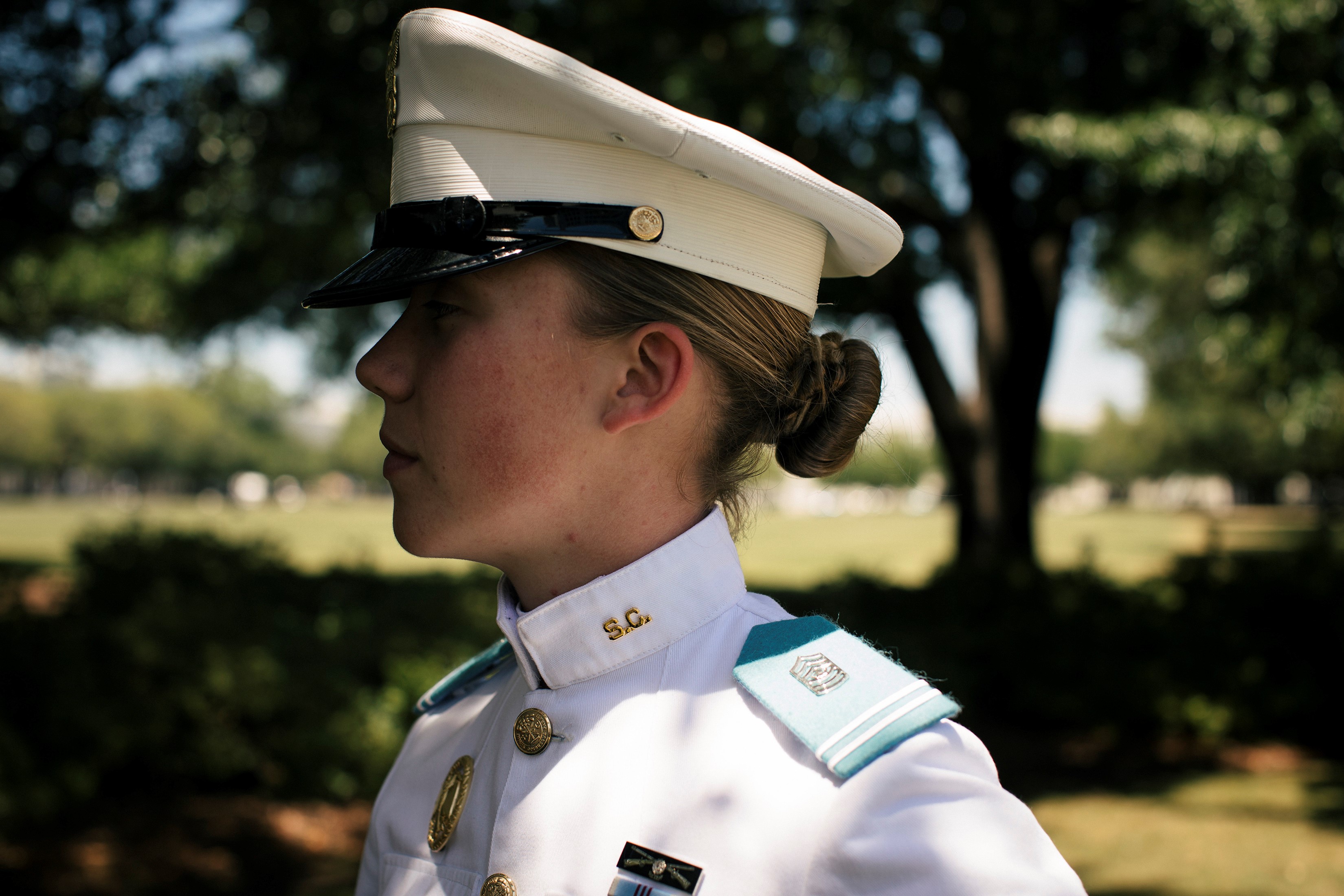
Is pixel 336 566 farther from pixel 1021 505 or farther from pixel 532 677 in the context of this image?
pixel 532 677

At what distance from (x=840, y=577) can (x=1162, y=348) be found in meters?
28.3

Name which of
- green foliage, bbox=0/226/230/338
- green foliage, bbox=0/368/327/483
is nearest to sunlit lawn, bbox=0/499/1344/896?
green foliage, bbox=0/226/230/338

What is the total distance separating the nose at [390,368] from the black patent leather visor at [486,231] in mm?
73

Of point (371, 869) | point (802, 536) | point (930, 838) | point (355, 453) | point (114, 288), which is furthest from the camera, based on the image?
point (355, 453)

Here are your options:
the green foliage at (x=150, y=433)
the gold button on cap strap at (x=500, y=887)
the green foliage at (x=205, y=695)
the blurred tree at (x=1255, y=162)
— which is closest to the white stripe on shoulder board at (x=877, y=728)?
the gold button on cap strap at (x=500, y=887)

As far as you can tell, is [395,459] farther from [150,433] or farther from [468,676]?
[150,433]

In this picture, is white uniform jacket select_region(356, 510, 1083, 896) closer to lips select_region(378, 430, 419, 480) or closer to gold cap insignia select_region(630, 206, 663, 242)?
lips select_region(378, 430, 419, 480)

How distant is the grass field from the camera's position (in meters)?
12.7

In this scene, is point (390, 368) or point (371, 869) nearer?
point (390, 368)

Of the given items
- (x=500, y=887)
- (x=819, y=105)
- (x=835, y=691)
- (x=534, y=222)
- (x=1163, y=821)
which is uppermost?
(x=819, y=105)

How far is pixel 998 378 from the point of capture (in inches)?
407

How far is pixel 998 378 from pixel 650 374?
9515mm

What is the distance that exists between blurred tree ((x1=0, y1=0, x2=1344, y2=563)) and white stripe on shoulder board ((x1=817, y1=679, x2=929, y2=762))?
460 centimetres

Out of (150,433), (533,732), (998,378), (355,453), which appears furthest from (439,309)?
(355,453)
